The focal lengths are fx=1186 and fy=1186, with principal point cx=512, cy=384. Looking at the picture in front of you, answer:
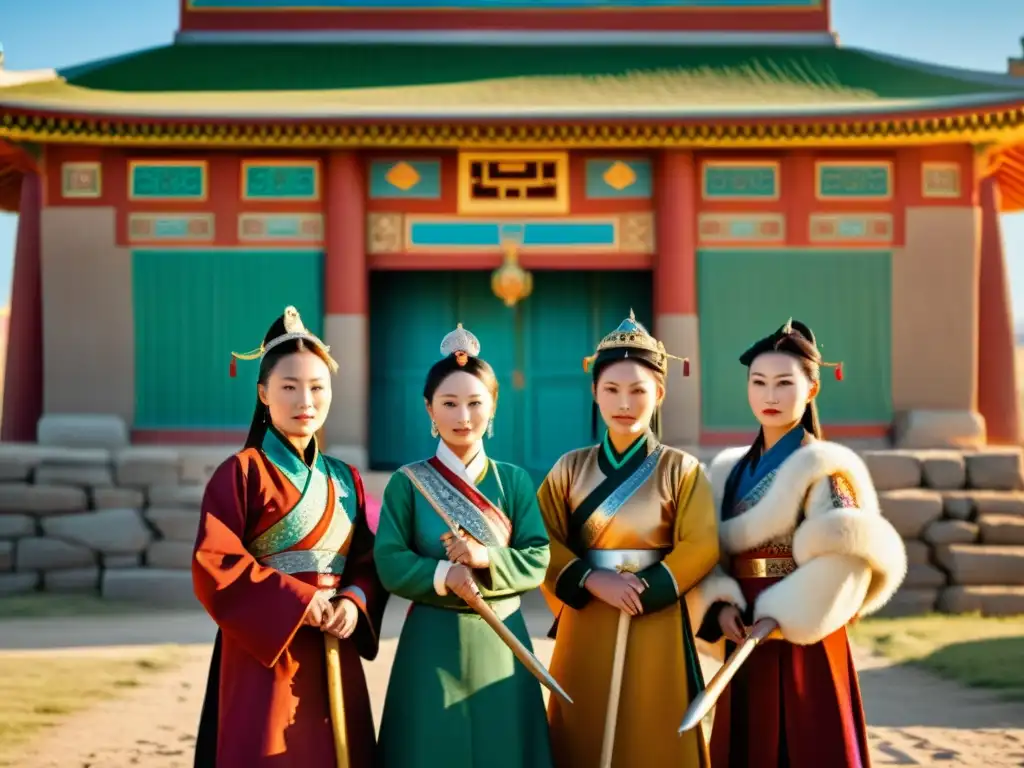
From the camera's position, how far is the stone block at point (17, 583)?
30.0ft

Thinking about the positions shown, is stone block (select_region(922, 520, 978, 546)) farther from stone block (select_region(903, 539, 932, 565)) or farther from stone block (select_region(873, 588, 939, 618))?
stone block (select_region(873, 588, 939, 618))

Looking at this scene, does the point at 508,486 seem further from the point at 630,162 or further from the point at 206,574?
the point at 630,162

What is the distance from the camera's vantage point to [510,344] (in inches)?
441

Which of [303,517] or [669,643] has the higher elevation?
[303,517]

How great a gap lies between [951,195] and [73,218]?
785 cm

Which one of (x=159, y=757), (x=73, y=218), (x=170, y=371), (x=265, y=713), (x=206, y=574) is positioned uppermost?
(x=73, y=218)

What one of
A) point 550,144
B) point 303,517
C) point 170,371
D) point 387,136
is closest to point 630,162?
point 550,144

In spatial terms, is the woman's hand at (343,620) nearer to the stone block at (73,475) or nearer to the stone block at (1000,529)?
the stone block at (73,475)

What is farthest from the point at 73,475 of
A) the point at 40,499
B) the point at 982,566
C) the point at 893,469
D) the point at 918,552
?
the point at 982,566

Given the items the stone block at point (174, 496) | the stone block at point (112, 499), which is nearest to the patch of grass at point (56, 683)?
the stone block at point (174, 496)

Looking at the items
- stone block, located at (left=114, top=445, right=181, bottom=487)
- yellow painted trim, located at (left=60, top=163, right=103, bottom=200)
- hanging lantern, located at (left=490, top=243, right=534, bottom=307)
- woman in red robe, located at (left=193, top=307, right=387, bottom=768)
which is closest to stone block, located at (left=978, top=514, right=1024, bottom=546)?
hanging lantern, located at (left=490, top=243, right=534, bottom=307)

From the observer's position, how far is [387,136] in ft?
33.1

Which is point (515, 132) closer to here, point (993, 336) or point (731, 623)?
point (993, 336)

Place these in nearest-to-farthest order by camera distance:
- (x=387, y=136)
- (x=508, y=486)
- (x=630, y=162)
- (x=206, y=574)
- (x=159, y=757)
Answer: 1. (x=206, y=574)
2. (x=508, y=486)
3. (x=159, y=757)
4. (x=387, y=136)
5. (x=630, y=162)
